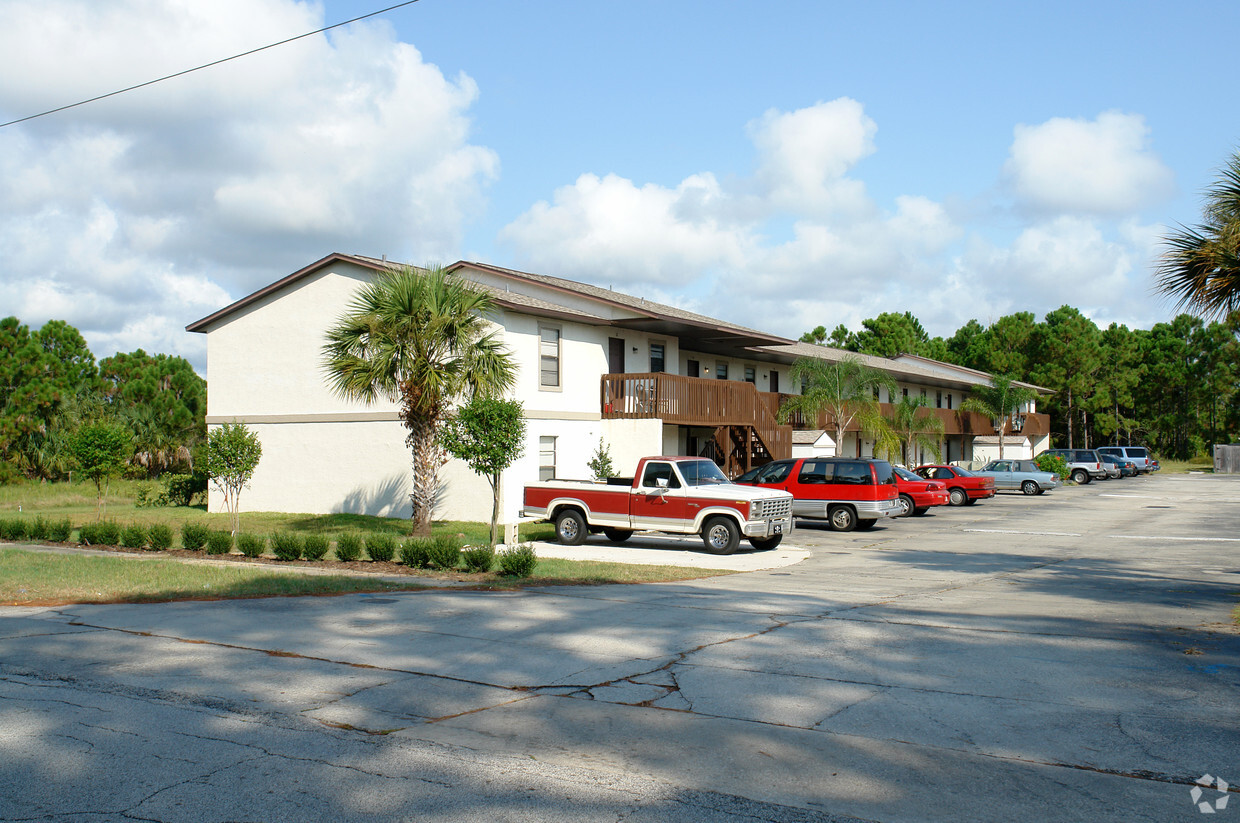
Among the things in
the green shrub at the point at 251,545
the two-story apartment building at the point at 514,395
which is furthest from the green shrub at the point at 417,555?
the two-story apartment building at the point at 514,395

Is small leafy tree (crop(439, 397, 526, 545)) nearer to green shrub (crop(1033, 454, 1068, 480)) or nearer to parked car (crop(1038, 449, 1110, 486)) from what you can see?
green shrub (crop(1033, 454, 1068, 480))

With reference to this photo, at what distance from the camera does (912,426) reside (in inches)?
1708

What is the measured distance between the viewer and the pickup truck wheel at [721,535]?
61.5 ft

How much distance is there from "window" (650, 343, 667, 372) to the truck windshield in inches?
431

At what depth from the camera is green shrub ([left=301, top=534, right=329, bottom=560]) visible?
17.0m

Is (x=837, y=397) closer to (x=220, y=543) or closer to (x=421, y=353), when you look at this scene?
(x=421, y=353)

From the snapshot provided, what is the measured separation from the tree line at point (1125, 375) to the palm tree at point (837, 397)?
40568 mm

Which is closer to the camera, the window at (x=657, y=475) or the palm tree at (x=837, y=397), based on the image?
the window at (x=657, y=475)

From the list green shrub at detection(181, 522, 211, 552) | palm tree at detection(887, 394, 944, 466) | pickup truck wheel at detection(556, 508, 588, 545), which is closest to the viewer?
green shrub at detection(181, 522, 211, 552)

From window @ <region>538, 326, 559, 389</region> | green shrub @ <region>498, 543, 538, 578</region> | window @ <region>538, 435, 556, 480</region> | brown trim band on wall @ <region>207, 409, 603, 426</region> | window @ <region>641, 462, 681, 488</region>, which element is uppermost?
window @ <region>538, 326, 559, 389</region>

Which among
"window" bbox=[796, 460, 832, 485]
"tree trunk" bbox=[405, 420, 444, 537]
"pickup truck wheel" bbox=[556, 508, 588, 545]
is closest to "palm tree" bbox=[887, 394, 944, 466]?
"window" bbox=[796, 460, 832, 485]

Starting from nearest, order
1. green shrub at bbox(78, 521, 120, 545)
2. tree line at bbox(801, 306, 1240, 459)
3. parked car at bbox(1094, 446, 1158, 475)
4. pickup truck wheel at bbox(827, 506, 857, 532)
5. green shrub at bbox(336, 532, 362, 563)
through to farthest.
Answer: green shrub at bbox(336, 532, 362, 563), green shrub at bbox(78, 521, 120, 545), pickup truck wheel at bbox(827, 506, 857, 532), parked car at bbox(1094, 446, 1158, 475), tree line at bbox(801, 306, 1240, 459)

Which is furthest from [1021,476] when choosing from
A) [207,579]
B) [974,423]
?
[207,579]

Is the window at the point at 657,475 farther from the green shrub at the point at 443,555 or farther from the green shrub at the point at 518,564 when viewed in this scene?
the green shrub at the point at 518,564
